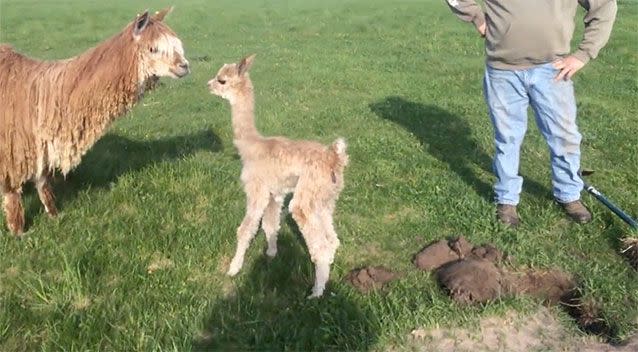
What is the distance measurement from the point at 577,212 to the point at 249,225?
302 cm

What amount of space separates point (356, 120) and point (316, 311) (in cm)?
585

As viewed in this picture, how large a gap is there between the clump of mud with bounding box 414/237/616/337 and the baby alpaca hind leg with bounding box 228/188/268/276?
129cm

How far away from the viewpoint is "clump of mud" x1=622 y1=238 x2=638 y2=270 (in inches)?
192

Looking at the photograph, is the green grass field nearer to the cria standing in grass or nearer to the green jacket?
the cria standing in grass

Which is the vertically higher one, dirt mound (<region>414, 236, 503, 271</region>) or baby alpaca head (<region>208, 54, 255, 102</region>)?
baby alpaca head (<region>208, 54, 255, 102</region>)

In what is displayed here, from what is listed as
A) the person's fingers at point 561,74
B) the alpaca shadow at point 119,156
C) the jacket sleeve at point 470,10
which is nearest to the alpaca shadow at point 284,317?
the alpaca shadow at point 119,156

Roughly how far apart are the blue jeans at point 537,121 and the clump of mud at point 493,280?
3.80ft

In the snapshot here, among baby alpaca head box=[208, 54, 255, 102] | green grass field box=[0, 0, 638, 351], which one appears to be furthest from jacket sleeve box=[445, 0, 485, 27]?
baby alpaca head box=[208, 54, 255, 102]

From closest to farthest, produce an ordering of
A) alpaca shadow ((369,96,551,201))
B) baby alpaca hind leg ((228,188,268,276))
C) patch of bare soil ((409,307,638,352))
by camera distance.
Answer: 1. patch of bare soil ((409,307,638,352))
2. baby alpaca hind leg ((228,188,268,276))
3. alpaca shadow ((369,96,551,201))

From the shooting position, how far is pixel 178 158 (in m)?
7.41

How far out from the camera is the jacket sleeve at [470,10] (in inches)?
242

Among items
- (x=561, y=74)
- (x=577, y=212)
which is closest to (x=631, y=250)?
(x=577, y=212)

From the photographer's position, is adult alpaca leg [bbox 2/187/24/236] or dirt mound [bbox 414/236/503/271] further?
adult alpaca leg [bbox 2/187/24/236]

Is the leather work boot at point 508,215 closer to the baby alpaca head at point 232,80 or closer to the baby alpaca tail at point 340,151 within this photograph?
the baby alpaca tail at point 340,151
